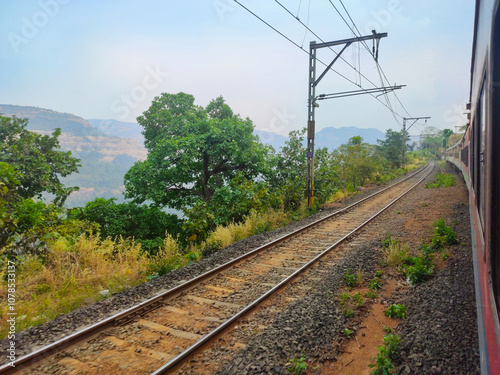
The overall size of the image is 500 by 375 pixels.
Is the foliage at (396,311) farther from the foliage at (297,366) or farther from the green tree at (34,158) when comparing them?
the green tree at (34,158)

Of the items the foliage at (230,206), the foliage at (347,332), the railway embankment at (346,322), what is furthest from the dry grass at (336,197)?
the foliage at (347,332)

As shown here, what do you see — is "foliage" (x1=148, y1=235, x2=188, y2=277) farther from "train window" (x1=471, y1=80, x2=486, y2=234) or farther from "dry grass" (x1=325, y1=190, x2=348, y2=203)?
"dry grass" (x1=325, y1=190, x2=348, y2=203)

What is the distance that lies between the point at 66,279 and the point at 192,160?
9138 mm

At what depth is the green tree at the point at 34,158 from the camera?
1133cm

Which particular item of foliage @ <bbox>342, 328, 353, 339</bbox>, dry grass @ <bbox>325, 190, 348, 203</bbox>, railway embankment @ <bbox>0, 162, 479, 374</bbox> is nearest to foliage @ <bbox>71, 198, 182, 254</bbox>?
dry grass @ <bbox>325, 190, 348, 203</bbox>

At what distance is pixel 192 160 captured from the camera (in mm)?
14430

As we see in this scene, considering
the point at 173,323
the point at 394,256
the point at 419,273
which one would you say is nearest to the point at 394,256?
the point at 394,256

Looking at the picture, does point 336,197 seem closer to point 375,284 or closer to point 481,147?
point 375,284

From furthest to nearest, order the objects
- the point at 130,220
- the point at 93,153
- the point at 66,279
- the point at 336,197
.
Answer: the point at 93,153 < the point at 336,197 < the point at 130,220 < the point at 66,279

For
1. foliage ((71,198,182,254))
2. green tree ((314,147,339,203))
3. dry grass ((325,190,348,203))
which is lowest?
foliage ((71,198,182,254))

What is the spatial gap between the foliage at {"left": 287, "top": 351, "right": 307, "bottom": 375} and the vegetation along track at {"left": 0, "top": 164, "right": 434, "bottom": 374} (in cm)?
107

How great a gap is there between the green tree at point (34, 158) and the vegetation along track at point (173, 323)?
9183mm

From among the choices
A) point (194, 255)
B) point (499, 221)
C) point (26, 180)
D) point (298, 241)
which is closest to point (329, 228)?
point (298, 241)

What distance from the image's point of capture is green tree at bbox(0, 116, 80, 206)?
11.3 m
